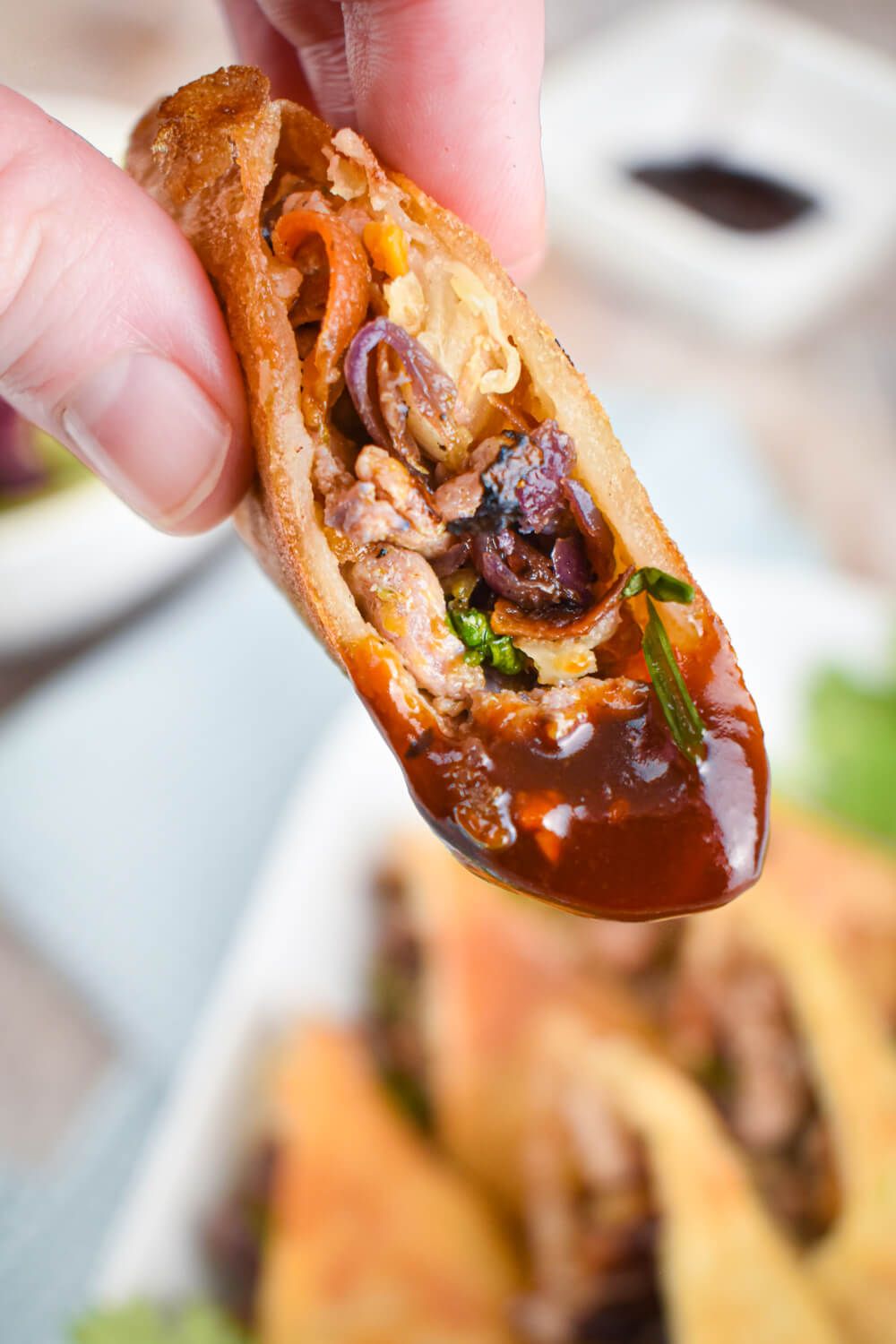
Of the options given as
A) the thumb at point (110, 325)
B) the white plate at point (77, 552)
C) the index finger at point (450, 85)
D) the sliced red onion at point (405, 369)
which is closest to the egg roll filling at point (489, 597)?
the sliced red onion at point (405, 369)

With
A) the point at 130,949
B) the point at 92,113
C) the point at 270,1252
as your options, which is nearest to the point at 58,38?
the point at 92,113

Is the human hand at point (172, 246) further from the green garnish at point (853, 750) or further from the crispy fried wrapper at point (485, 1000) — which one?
the green garnish at point (853, 750)

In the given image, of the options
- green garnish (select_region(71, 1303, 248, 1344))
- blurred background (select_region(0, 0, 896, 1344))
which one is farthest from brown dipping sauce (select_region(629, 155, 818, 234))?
green garnish (select_region(71, 1303, 248, 1344))

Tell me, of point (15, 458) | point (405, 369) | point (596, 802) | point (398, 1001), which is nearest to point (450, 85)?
point (405, 369)

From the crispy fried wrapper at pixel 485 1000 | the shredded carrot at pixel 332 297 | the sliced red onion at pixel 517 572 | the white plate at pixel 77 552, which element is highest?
the shredded carrot at pixel 332 297

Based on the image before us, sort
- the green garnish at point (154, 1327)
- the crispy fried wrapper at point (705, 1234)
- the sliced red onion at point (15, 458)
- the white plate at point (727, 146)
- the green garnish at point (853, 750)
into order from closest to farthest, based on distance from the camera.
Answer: the crispy fried wrapper at point (705, 1234), the green garnish at point (154, 1327), the sliced red onion at point (15, 458), the green garnish at point (853, 750), the white plate at point (727, 146)

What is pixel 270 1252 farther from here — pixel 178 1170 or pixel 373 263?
pixel 373 263

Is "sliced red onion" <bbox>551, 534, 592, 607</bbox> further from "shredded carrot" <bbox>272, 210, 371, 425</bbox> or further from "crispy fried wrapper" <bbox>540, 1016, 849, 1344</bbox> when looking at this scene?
"crispy fried wrapper" <bbox>540, 1016, 849, 1344</bbox>
